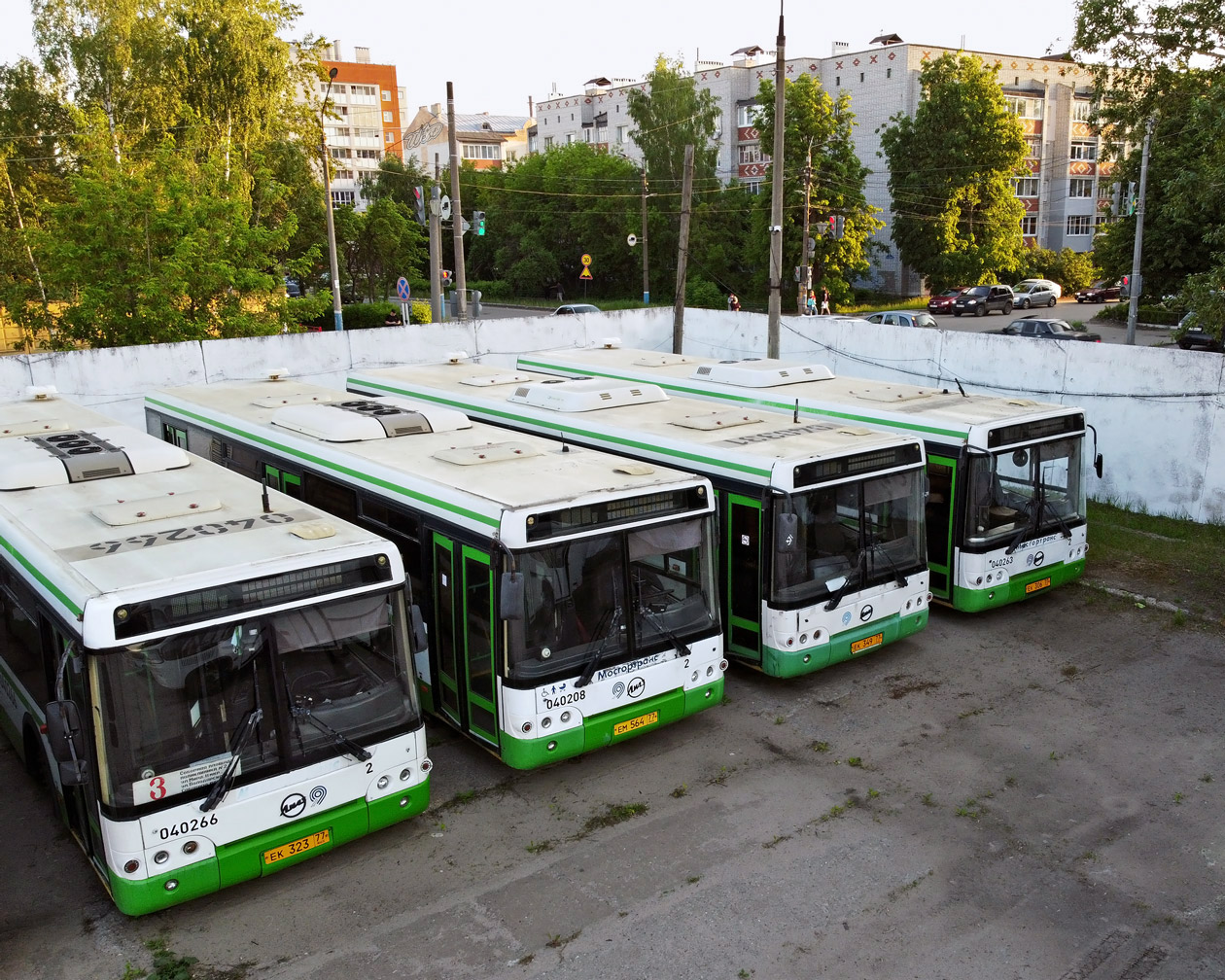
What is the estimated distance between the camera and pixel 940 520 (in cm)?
1191

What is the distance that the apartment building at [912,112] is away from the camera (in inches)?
2376

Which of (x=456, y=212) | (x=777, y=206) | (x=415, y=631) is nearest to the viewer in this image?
(x=415, y=631)

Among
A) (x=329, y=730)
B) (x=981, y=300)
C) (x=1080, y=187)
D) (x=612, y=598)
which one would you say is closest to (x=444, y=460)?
(x=612, y=598)

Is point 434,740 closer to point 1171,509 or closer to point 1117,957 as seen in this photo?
point 1117,957

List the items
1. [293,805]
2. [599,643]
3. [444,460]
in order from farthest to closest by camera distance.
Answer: [444,460] → [599,643] → [293,805]

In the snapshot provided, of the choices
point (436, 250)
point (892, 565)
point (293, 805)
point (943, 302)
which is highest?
point (436, 250)

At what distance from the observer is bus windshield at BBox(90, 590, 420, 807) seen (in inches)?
241

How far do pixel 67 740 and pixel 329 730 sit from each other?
1496mm

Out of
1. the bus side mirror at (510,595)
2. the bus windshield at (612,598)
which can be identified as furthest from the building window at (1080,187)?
the bus side mirror at (510,595)

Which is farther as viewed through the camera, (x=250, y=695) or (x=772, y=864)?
(x=772, y=864)

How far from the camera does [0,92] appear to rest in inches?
1471

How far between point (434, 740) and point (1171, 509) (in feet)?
41.3

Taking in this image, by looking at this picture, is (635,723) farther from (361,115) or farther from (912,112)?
(361,115)

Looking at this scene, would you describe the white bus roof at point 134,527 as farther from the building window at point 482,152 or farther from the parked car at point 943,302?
the building window at point 482,152
